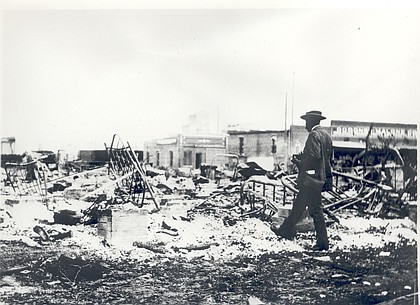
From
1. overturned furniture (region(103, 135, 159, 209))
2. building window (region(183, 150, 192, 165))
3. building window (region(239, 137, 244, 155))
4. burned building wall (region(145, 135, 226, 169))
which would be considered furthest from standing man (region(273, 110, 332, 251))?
overturned furniture (region(103, 135, 159, 209))

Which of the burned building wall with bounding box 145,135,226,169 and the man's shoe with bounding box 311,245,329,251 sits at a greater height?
the burned building wall with bounding box 145,135,226,169

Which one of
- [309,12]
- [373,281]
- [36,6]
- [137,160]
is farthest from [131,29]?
[373,281]

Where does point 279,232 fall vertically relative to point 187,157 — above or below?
below

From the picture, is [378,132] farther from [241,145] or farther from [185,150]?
[185,150]

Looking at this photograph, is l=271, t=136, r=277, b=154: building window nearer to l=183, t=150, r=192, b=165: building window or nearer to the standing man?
the standing man

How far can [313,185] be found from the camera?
2.90 metres

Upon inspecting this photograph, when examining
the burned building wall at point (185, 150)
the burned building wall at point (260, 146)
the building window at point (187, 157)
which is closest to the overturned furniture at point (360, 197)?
the burned building wall at point (260, 146)

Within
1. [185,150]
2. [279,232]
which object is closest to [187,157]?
[185,150]

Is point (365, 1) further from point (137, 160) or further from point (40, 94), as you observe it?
point (40, 94)

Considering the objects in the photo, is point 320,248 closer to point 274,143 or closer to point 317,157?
point 317,157

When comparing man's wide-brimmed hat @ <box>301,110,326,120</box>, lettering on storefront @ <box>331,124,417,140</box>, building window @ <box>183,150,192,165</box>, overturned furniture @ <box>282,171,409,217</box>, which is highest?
man's wide-brimmed hat @ <box>301,110,326,120</box>

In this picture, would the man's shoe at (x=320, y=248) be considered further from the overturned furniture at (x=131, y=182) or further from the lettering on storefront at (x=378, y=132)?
the overturned furniture at (x=131, y=182)

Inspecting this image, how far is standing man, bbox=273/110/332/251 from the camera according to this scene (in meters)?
2.88

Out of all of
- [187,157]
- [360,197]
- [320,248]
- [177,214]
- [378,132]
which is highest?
[378,132]
